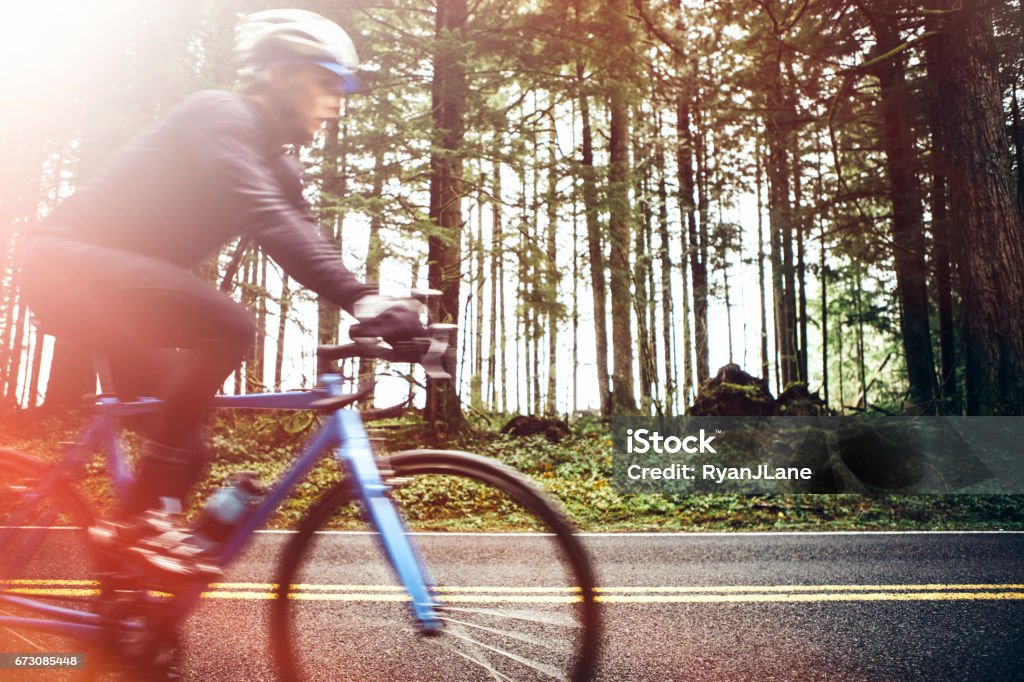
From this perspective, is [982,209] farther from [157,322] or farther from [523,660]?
[157,322]

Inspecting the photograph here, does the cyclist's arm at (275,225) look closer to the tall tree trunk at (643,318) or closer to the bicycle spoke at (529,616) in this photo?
the bicycle spoke at (529,616)

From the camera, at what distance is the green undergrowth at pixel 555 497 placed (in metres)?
2.87

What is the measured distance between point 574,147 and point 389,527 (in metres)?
12.4

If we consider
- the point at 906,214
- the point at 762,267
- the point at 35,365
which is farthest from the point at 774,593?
the point at 35,365

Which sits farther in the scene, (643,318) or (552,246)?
(552,246)

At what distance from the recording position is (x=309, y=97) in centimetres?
244

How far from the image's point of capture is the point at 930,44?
43.4 feet

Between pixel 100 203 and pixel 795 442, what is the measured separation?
9038 mm

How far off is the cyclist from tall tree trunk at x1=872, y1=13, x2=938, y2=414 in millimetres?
14953

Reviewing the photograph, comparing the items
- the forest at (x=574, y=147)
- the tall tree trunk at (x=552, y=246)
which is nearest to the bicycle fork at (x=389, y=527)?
the forest at (x=574, y=147)

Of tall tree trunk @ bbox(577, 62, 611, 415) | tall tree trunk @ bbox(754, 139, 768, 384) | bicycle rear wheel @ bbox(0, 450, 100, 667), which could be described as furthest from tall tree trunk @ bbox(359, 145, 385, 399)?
tall tree trunk @ bbox(754, 139, 768, 384)

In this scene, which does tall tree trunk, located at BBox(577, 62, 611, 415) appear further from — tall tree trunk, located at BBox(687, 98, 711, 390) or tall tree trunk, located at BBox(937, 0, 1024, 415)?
tall tree trunk, located at BBox(937, 0, 1024, 415)

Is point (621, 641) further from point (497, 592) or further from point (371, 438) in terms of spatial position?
point (371, 438)

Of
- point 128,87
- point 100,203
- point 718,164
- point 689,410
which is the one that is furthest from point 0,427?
point 718,164
